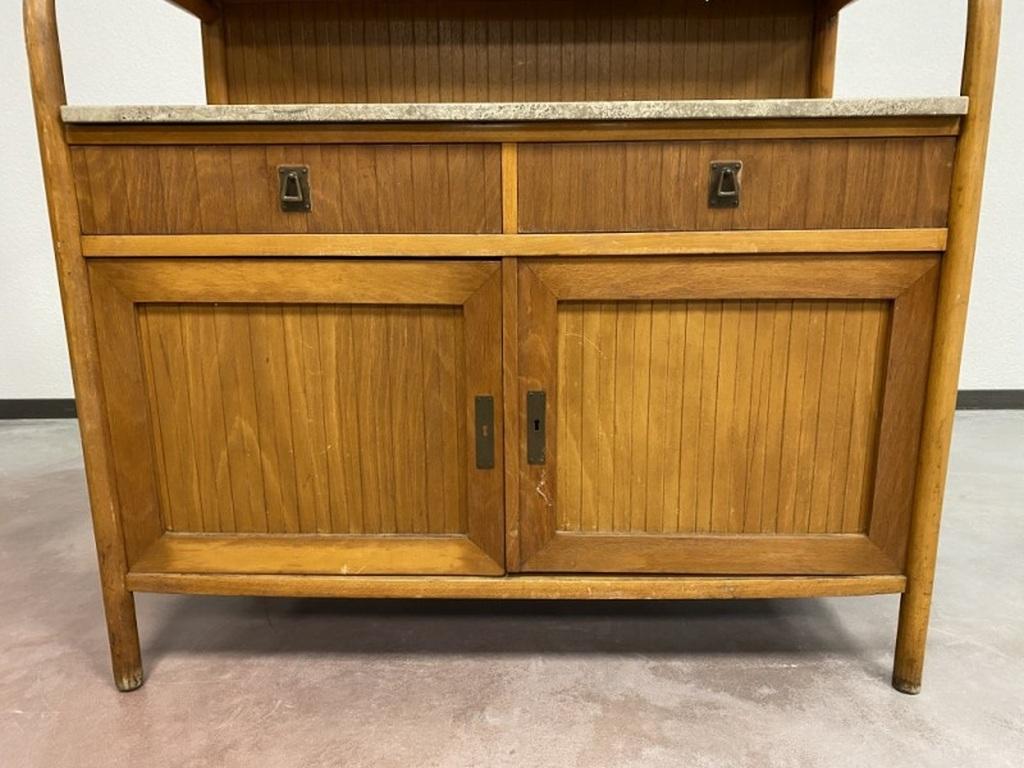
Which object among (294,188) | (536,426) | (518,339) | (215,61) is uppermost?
(215,61)

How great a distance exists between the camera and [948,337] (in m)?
1.07

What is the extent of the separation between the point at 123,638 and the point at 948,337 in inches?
52.7

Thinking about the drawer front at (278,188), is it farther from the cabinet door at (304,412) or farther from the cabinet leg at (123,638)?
the cabinet leg at (123,638)

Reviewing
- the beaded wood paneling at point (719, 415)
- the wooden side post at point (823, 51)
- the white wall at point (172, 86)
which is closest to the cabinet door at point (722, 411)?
the beaded wood paneling at point (719, 415)

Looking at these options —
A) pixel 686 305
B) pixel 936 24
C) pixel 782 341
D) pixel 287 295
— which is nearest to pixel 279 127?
pixel 287 295

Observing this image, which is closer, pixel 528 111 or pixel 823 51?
pixel 528 111

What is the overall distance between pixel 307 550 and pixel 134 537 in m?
0.27

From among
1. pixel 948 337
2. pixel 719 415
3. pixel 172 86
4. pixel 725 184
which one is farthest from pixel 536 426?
pixel 172 86

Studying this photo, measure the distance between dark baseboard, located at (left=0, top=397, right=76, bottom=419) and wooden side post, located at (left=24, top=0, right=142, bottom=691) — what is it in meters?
1.84

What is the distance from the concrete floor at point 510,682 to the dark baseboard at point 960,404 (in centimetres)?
129

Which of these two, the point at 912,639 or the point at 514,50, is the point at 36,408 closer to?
the point at 514,50

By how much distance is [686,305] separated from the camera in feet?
3.58

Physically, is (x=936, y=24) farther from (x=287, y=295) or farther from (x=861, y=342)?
(x=287, y=295)

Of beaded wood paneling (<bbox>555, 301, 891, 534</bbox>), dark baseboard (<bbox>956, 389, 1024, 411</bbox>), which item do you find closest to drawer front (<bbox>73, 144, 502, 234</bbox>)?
beaded wood paneling (<bbox>555, 301, 891, 534</bbox>)
